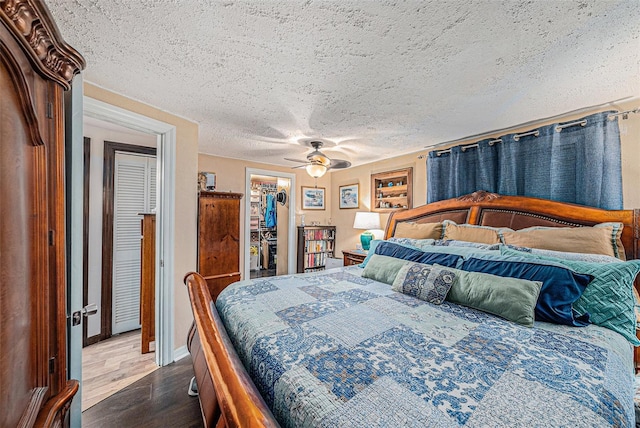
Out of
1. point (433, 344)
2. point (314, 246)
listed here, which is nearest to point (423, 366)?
point (433, 344)

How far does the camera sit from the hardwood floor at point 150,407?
169cm

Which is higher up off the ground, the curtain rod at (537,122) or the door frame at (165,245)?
the curtain rod at (537,122)

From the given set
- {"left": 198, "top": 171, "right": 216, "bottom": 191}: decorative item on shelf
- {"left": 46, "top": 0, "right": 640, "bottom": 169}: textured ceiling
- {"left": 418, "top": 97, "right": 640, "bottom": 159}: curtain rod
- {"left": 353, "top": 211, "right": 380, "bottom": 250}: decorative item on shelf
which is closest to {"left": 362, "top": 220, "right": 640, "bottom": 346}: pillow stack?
{"left": 418, "top": 97, "right": 640, "bottom": 159}: curtain rod

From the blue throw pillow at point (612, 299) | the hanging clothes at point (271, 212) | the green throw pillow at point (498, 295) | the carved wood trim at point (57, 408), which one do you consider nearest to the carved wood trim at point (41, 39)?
the carved wood trim at point (57, 408)

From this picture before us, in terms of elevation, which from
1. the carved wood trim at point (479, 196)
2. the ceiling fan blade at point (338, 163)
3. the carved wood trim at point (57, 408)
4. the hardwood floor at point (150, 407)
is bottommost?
the hardwood floor at point (150, 407)

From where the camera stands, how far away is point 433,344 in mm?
1164

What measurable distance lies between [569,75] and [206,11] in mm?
2274

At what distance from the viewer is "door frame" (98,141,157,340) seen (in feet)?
9.10

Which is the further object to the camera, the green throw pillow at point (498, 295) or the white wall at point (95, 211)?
the white wall at point (95, 211)

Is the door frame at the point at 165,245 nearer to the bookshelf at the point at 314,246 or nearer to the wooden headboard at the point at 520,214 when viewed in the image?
the bookshelf at the point at 314,246

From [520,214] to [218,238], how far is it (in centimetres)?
318

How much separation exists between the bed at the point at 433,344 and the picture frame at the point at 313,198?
2.81m

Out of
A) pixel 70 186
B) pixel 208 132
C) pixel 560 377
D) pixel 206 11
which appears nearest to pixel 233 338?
pixel 70 186

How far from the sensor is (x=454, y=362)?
102 centimetres
